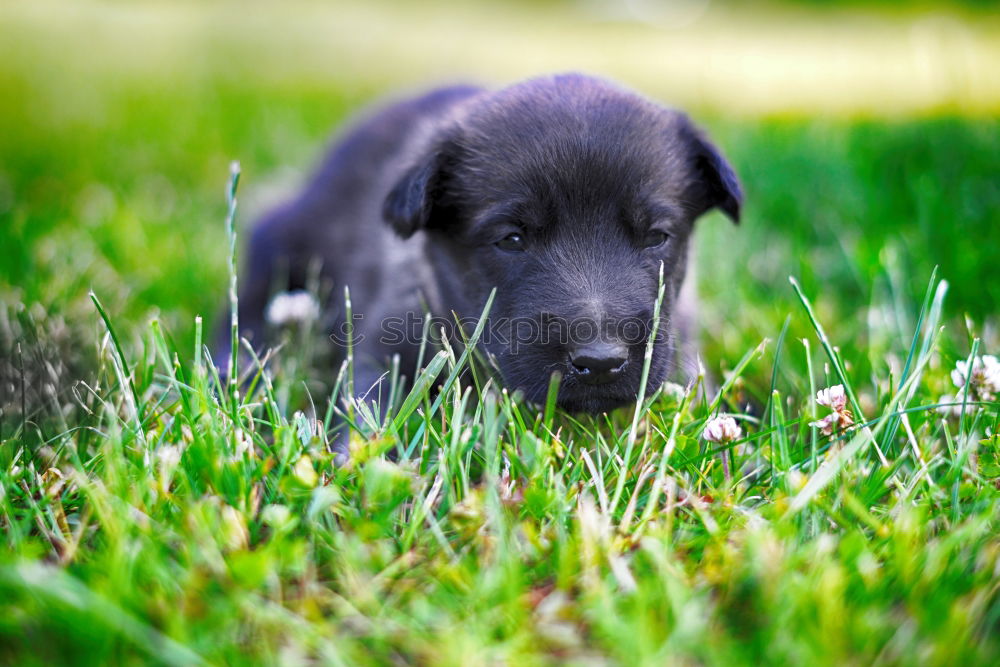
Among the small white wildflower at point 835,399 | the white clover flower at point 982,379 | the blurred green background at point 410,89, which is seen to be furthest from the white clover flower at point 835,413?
the blurred green background at point 410,89

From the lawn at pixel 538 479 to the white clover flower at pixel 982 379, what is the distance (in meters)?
0.01

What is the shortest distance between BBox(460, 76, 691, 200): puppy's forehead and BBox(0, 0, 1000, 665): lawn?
0.55m

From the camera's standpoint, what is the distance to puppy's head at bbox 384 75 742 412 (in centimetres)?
207

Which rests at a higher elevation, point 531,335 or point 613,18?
point 613,18

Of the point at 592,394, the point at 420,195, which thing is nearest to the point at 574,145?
the point at 420,195

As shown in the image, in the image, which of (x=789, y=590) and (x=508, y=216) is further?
(x=508, y=216)

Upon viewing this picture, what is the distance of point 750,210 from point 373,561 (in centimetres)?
311

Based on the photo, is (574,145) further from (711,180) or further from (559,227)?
(711,180)

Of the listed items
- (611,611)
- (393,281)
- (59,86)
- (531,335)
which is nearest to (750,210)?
(393,281)

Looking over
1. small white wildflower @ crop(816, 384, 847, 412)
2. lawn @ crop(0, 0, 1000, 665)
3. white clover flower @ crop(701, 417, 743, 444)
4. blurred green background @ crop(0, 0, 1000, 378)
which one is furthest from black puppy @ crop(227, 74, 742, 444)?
blurred green background @ crop(0, 0, 1000, 378)

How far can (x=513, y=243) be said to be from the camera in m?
2.27

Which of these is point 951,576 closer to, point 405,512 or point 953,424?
point 953,424

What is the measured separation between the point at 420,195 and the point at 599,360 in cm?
73

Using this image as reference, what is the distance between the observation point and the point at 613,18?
1537 cm
